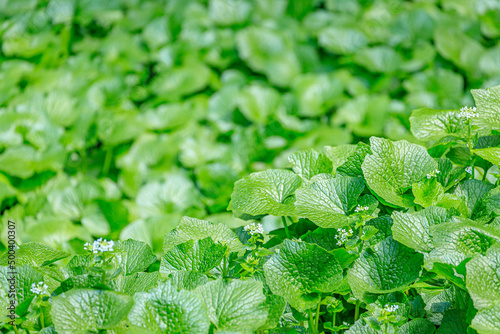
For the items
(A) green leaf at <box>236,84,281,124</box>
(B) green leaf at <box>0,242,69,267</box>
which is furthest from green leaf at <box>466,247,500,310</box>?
(A) green leaf at <box>236,84,281,124</box>

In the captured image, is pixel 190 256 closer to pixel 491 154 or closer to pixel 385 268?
pixel 385 268

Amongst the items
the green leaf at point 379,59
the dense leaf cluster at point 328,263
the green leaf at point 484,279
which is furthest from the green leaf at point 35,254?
the green leaf at point 379,59

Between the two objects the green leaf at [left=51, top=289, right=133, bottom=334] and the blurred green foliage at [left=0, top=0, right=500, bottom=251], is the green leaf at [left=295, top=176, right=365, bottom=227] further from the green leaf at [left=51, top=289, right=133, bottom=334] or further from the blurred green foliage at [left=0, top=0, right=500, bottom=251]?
the blurred green foliage at [left=0, top=0, right=500, bottom=251]

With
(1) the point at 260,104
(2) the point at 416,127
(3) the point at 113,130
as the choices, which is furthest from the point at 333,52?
(2) the point at 416,127

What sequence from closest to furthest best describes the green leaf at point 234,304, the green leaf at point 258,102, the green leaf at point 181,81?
the green leaf at point 234,304 < the green leaf at point 258,102 < the green leaf at point 181,81

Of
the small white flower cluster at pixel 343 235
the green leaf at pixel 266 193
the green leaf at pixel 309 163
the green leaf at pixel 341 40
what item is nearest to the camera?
the small white flower cluster at pixel 343 235

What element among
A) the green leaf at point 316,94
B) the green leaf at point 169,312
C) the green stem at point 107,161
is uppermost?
the green leaf at point 169,312

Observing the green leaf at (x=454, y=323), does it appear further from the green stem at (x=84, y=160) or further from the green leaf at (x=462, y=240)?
the green stem at (x=84, y=160)
